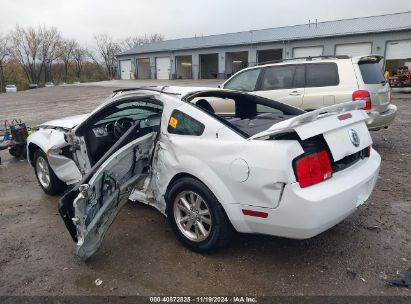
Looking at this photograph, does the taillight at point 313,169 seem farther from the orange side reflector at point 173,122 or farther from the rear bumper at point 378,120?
the rear bumper at point 378,120

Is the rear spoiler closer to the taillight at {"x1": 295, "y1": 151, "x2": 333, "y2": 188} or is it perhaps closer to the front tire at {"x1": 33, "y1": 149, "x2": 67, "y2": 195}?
the taillight at {"x1": 295, "y1": 151, "x2": 333, "y2": 188}

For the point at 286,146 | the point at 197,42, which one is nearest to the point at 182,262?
the point at 286,146

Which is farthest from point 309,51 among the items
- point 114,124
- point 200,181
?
point 200,181

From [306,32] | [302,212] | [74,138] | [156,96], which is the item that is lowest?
[302,212]

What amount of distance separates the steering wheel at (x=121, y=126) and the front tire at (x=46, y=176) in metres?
1.23

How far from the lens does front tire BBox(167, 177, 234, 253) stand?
297 centimetres

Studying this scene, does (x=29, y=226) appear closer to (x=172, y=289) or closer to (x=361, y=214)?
(x=172, y=289)

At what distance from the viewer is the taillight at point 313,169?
260 cm

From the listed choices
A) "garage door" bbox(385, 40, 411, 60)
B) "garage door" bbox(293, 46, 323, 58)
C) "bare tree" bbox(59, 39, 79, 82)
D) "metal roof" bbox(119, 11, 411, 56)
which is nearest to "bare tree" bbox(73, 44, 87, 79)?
"bare tree" bbox(59, 39, 79, 82)

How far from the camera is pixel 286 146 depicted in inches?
102

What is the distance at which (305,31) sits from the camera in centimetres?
3023

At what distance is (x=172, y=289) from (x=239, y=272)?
60 cm

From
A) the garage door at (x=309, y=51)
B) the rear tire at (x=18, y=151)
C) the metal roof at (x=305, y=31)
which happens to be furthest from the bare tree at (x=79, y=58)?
the rear tire at (x=18, y=151)

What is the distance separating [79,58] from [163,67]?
45.4m
